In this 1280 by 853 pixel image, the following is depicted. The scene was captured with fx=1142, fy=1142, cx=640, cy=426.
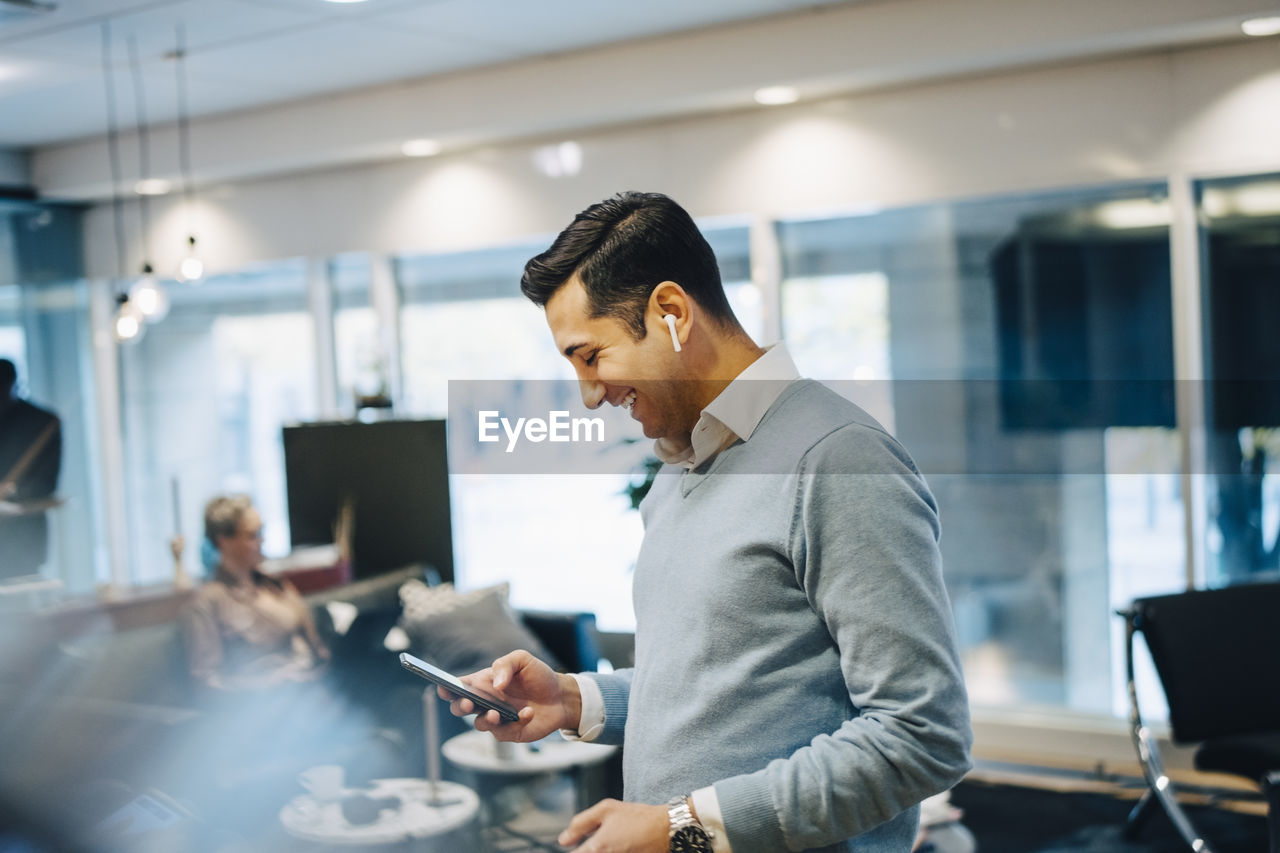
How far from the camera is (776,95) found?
175 inches

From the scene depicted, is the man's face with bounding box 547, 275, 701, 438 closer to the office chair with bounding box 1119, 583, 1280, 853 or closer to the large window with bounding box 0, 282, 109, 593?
the office chair with bounding box 1119, 583, 1280, 853

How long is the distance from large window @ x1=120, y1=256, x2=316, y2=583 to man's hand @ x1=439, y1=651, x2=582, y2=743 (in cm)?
497

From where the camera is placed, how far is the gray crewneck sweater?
0.99 m

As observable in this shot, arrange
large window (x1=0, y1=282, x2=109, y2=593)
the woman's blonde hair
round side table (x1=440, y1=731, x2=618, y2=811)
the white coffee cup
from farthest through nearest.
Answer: large window (x1=0, y1=282, x2=109, y2=593) → the woman's blonde hair → round side table (x1=440, y1=731, x2=618, y2=811) → the white coffee cup

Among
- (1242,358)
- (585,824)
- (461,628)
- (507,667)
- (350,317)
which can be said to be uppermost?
(350,317)

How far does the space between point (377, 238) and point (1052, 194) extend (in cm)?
315

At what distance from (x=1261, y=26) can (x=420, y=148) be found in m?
3.41

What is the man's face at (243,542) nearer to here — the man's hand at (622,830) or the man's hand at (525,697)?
the man's hand at (525,697)

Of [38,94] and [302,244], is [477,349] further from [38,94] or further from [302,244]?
[38,94]

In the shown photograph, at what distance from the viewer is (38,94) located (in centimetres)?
505

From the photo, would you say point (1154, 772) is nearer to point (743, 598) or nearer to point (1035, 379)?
point (1035, 379)

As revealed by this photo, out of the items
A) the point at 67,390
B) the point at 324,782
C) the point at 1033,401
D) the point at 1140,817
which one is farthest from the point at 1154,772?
the point at 67,390

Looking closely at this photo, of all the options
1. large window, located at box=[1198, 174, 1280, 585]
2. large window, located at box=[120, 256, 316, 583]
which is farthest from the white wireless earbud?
large window, located at box=[120, 256, 316, 583]

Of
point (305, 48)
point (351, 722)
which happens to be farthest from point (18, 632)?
point (305, 48)
